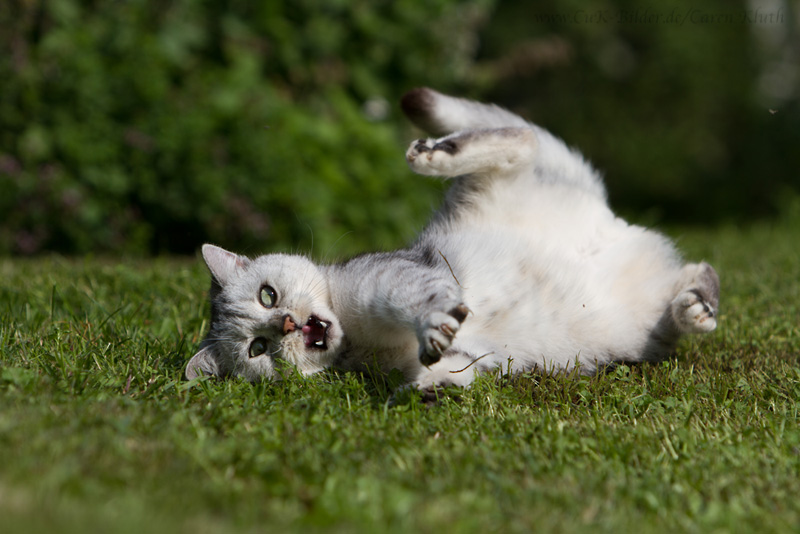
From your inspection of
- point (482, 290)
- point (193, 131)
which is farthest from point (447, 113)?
point (193, 131)

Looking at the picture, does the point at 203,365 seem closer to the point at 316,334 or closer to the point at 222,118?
the point at 316,334

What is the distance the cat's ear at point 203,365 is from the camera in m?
2.79

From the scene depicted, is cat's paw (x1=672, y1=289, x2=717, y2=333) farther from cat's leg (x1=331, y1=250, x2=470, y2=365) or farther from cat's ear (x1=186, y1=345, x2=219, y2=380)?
cat's ear (x1=186, y1=345, x2=219, y2=380)

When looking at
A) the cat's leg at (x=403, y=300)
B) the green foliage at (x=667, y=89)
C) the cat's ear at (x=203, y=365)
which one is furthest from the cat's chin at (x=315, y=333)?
the green foliage at (x=667, y=89)

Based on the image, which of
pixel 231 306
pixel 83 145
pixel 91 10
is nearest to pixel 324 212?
pixel 83 145

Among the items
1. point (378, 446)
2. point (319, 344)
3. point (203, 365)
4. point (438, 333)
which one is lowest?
point (203, 365)

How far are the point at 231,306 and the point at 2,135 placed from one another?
3662mm

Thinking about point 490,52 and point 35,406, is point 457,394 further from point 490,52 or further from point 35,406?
point 490,52

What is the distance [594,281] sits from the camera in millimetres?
3258

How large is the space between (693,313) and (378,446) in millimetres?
1645

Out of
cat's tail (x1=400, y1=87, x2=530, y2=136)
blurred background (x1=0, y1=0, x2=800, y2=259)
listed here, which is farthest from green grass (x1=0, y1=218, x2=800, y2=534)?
cat's tail (x1=400, y1=87, x2=530, y2=136)

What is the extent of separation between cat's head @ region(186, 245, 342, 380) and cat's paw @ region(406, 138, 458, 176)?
64cm

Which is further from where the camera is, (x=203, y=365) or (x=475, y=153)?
(x=475, y=153)

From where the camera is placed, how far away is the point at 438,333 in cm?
233
